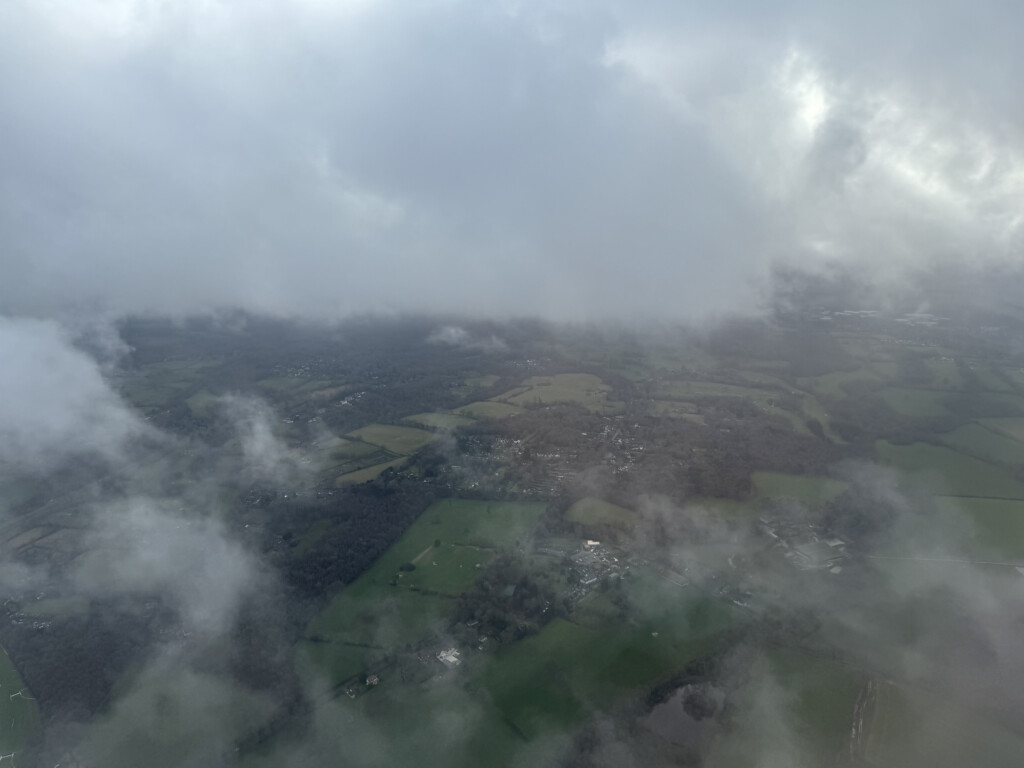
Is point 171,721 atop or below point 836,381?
below

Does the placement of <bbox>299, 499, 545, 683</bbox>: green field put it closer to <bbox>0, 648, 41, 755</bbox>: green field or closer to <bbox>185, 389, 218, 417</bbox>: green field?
<bbox>0, 648, 41, 755</bbox>: green field

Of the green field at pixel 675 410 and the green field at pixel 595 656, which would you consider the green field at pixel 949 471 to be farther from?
the green field at pixel 595 656

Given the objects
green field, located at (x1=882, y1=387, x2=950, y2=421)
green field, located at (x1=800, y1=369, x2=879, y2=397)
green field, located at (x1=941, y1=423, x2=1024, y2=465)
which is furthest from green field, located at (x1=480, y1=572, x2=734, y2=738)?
green field, located at (x1=800, y1=369, x2=879, y2=397)

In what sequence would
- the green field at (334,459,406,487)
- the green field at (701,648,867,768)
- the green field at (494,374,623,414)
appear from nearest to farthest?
the green field at (701,648,867,768) < the green field at (334,459,406,487) < the green field at (494,374,623,414)


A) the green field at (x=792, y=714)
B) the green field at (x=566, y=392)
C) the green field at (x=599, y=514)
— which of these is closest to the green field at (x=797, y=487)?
the green field at (x=599, y=514)

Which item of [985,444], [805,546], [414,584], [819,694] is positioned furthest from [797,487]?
[414,584]

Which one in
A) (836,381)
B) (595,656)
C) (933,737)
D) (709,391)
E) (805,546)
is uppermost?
(836,381)

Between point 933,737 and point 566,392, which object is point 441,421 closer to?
point 566,392
